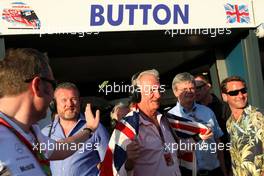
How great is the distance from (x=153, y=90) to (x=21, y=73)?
66.2 inches

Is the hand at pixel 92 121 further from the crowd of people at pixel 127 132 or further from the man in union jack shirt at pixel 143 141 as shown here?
the man in union jack shirt at pixel 143 141

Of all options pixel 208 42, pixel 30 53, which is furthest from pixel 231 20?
pixel 30 53

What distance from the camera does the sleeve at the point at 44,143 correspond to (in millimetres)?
2223

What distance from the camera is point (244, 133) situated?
388 centimetres

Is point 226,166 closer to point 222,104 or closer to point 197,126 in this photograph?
point 222,104

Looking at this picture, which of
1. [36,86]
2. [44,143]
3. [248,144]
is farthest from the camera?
[248,144]

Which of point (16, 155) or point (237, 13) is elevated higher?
point (237, 13)

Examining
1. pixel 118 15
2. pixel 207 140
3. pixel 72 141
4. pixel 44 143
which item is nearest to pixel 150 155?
pixel 72 141

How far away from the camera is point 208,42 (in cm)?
697

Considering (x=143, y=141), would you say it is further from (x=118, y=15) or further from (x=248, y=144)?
(x=118, y=15)

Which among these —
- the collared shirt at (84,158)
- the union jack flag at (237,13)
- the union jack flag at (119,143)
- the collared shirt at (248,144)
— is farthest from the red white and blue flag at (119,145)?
the union jack flag at (237,13)

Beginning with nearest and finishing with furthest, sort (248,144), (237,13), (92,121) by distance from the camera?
(92,121), (248,144), (237,13)

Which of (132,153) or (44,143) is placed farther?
(132,153)

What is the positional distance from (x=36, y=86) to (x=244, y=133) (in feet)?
7.96
